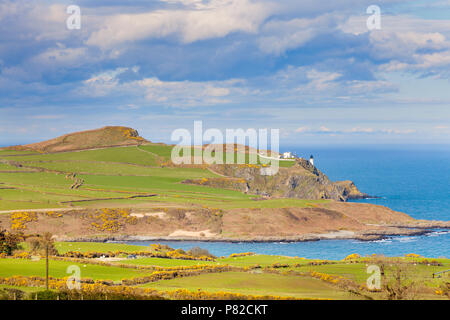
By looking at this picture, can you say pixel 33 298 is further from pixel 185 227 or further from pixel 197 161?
pixel 197 161

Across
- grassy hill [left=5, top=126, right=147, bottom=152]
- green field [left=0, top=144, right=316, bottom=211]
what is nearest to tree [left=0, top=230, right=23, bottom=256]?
green field [left=0, top=144, right=316, bottom=211]

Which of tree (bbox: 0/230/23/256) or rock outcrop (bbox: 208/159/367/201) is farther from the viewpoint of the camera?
rock outcrop (bbox: 208/159/367/201)

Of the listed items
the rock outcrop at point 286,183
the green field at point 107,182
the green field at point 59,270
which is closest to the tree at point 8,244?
the green field at point 59,270

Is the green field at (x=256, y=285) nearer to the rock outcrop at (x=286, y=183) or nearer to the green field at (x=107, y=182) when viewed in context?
the green field at (x=107, y=182)

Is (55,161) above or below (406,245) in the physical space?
above

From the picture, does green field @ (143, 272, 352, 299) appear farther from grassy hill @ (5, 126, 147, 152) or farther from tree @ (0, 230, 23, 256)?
grassy hill @ (5, 126, 147, 152)

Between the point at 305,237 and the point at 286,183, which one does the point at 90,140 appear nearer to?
the point at 286,183

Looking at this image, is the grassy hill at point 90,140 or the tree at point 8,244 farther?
the grassy hill at point 90,140

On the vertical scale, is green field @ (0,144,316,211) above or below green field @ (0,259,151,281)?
above

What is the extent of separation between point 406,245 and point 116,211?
47511 millimetres

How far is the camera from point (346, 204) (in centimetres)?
10588

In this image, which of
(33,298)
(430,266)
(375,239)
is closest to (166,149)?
(375,239)

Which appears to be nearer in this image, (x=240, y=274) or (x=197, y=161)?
(x=240, y=274)
